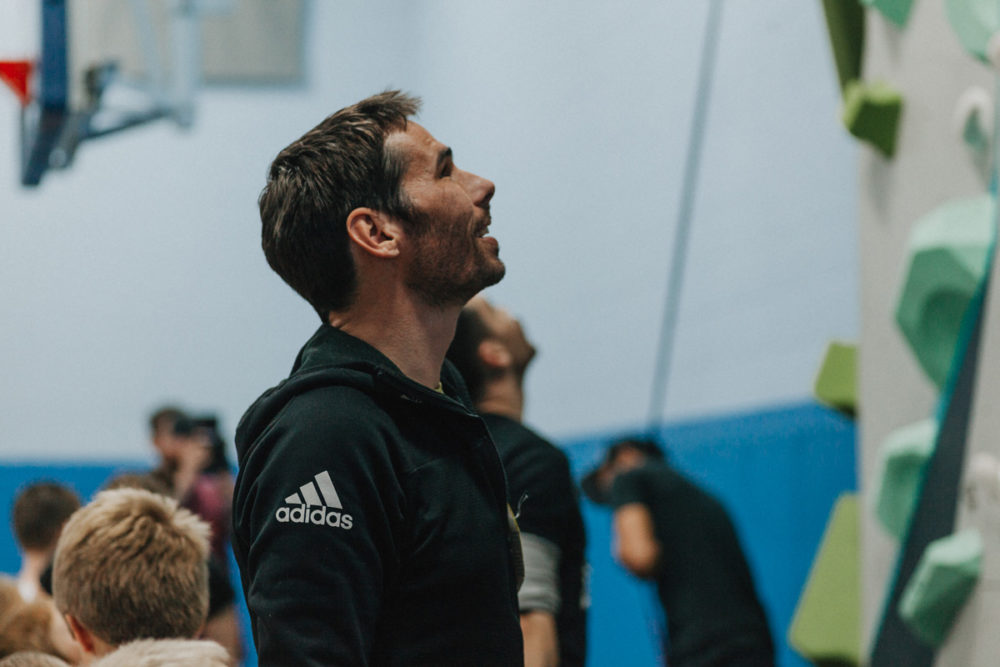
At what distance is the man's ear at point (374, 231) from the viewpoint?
1158mm

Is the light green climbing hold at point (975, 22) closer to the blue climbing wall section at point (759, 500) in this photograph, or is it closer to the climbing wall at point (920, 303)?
the climbing wall at point (920, 303)

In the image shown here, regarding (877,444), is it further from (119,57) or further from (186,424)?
(119,57)

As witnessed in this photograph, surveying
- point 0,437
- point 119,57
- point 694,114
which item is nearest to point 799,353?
point 694,114

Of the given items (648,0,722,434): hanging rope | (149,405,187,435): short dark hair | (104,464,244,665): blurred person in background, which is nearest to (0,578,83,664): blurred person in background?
(104,464,244,665): blurred person in background

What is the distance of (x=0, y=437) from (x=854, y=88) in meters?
5.76

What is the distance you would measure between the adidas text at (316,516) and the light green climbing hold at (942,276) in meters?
1.43

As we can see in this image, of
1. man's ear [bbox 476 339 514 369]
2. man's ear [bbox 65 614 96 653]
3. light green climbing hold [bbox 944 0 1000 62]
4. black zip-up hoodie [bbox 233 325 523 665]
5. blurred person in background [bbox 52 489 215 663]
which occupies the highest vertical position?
light green climbing hold [bbox 944 0 1000 62]

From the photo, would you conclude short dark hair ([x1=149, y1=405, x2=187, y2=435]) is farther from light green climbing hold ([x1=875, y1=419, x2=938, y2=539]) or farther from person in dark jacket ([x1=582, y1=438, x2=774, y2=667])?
light green climbing hold ([x1=875, y1=419, x2=938, y2=539])

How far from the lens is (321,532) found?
1003mm

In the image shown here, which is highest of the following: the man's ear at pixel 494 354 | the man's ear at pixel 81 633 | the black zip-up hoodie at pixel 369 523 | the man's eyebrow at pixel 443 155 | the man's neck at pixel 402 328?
the man's eyebrow at pixel 443 155

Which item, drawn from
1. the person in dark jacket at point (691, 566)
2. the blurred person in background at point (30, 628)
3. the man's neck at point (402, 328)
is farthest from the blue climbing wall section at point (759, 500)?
the man's neck at point (402, 328)

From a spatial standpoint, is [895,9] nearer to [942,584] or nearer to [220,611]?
[942,584]

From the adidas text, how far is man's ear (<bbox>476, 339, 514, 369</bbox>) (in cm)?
94

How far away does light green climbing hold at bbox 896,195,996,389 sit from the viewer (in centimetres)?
206
